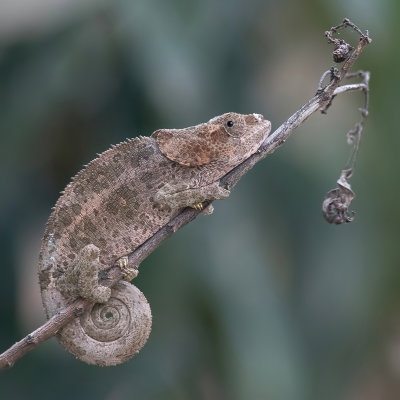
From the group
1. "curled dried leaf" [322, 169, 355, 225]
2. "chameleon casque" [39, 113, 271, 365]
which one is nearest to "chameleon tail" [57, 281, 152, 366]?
"chameleon casque" [39, 113, 271, 365]

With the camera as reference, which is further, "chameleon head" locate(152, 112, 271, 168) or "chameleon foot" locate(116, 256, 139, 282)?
"chameleon head" locate(152, 112, 271, 168)

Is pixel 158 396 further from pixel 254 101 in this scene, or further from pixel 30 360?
pixel 254 101

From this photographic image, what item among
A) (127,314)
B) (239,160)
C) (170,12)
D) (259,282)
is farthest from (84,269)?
(170,12)

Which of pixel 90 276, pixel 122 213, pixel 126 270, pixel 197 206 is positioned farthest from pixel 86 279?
pixel 197 206

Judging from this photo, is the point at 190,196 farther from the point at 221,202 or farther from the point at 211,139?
the point at 221,202

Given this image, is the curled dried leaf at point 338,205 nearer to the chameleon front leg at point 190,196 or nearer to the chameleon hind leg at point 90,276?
the chameleon front leg at point 190,196

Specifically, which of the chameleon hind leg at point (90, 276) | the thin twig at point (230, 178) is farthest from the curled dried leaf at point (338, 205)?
the chameleon hind leg at point (90, 276)

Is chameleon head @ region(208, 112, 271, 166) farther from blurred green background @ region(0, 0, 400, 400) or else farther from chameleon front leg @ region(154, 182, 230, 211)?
blurred green background @ region(0, 0, 400, 400)
